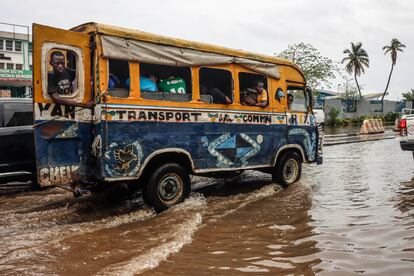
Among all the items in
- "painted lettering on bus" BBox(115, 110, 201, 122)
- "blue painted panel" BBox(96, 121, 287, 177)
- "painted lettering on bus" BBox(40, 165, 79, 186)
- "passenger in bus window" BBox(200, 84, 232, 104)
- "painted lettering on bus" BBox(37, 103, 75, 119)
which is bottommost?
"painted lettering on bus" BBox(40, 165, 79, 186)

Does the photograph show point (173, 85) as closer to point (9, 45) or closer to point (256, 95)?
point (256, 95)

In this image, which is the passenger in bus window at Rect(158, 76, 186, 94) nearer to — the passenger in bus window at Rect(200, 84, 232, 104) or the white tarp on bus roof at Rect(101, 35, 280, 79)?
the white tarp on bus roof at Rect(101, 35, 280, 79)

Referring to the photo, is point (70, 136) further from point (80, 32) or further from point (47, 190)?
point (47, 190)

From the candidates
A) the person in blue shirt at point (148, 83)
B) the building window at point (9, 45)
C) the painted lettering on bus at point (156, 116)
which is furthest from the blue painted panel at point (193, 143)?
the building window at point (9, 45)

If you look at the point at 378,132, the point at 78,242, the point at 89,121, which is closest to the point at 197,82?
the point at 89,121

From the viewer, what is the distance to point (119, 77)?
250 inches

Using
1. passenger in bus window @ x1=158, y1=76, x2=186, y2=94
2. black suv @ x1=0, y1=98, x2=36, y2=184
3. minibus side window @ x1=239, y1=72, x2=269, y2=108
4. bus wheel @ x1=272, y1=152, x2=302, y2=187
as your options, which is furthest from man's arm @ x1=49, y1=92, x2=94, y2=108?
bus wheel @ x1=272, y1=152, x2=302, y2=187

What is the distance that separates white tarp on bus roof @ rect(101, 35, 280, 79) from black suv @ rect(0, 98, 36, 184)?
9.09 ft

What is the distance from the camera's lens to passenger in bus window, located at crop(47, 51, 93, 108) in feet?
18.9

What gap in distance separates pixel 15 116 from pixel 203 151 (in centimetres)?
364

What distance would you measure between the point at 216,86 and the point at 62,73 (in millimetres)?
2775

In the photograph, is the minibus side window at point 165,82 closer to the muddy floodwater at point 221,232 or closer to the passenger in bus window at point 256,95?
the passenger in bus window at point 256,95

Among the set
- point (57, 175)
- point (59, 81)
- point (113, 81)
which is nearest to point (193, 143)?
point (113, 81)

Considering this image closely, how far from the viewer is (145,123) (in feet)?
20.9
